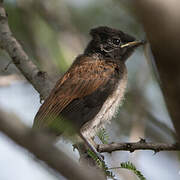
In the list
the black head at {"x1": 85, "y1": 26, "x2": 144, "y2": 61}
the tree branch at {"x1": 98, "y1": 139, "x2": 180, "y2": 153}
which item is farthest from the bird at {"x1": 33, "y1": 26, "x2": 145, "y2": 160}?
the tree branch at {"x1": 98, "y1": 139, "x2": 180, "y2": 153}

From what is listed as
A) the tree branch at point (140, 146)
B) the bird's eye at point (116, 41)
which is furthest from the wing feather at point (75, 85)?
the tree branch at point (140, 146)

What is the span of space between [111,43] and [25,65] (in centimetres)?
131

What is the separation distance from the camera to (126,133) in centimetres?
632

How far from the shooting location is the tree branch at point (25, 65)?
4684mm

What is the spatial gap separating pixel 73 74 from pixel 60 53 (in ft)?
2.24

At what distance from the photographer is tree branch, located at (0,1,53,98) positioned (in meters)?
4.68

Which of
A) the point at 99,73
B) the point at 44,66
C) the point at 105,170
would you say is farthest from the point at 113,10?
the point at 105,170

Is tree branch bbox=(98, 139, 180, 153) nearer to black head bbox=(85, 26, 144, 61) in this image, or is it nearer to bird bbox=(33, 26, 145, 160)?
bird bbox=(33, 26, 145, 160)

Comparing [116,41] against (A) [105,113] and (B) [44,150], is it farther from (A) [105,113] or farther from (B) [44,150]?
(B) [44,150]

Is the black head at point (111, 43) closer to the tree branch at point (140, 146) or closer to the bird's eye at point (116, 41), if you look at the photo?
the bird's eye at point (116, 41)

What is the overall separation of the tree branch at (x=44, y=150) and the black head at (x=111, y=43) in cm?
415

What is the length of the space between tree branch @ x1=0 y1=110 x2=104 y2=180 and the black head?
4146mm

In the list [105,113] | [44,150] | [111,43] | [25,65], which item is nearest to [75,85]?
[105,113]

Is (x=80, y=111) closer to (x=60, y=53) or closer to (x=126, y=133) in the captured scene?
(x=60, y=53)
